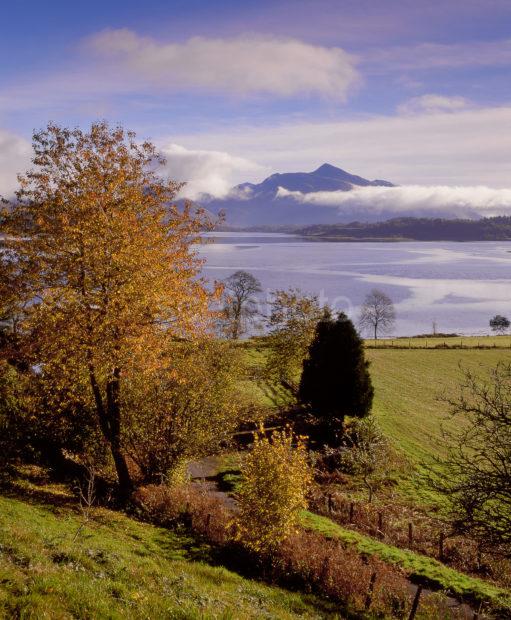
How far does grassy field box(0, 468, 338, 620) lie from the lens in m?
10.8

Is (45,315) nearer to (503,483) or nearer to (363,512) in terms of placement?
(503,483)

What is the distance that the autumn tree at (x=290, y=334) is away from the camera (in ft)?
156

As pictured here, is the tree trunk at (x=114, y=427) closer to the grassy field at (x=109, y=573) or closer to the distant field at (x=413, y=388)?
the grassy field at (x=109, y=573)

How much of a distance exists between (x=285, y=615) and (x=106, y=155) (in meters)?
18.8

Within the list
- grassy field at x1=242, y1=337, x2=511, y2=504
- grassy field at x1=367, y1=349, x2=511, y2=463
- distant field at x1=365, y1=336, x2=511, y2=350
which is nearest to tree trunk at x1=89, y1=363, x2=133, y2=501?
grassy field at x1=242, y1=337, x2=511, y2=504

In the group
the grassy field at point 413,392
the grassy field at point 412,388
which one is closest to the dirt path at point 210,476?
the grassy field at point 413,392

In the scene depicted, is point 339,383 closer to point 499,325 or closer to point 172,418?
point 172,418

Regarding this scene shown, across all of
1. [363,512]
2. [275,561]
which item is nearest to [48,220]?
[275,561]

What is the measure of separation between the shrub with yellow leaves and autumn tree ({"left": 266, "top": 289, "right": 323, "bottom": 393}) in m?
27.4

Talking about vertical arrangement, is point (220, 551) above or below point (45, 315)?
below

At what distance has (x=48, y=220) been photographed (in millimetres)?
20156

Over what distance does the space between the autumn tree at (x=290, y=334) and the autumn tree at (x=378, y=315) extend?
81297mm

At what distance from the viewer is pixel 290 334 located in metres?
48.2

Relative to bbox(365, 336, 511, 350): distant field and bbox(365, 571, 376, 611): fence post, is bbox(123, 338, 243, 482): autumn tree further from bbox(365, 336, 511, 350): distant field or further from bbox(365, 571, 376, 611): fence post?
bbox(365, 336, 511, 350): distant field
